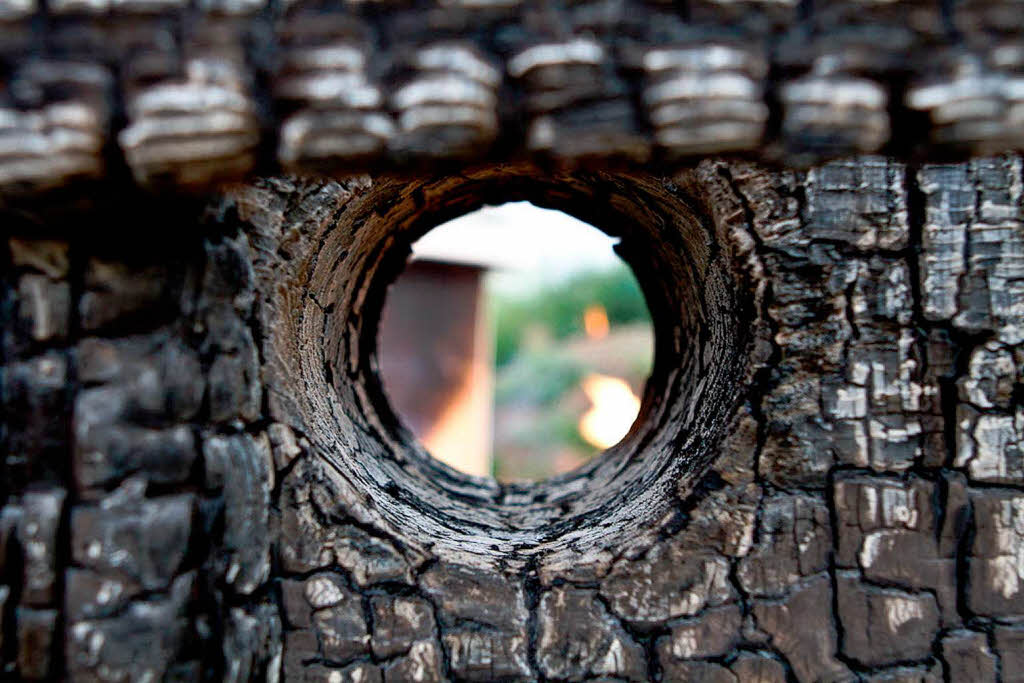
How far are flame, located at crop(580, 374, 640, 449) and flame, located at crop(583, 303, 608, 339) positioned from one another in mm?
4168

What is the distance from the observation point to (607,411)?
11.2 meters

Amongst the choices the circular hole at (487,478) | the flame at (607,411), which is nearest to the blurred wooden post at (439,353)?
the flame at (607,411)

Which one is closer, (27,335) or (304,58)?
(304,58)

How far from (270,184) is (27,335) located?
44cm

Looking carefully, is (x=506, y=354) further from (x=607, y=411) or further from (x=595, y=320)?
(x=607, y=411)

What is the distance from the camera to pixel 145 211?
2.68 feet

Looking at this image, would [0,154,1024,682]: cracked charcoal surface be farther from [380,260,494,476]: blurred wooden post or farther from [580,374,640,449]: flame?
[580,374,640,449]: flame

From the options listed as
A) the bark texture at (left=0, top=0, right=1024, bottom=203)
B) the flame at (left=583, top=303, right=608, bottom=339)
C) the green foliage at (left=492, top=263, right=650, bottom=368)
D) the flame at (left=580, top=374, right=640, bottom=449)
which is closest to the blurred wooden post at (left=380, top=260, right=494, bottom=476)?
the flame at (left=580, top=374, right=640, bottom=449)

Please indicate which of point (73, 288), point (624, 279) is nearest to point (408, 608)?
point (73, 288)

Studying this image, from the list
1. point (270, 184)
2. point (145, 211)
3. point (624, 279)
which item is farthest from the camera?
point (624, 279)

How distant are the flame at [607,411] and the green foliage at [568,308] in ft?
13.8

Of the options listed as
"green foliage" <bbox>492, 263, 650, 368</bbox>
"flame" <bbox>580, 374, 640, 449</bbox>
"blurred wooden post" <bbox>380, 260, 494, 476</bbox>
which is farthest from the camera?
"green foliage" <bbox>492, 263, 650, 368</bbox>

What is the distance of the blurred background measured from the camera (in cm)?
641

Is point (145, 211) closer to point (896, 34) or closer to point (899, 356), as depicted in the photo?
point (896, 34)
